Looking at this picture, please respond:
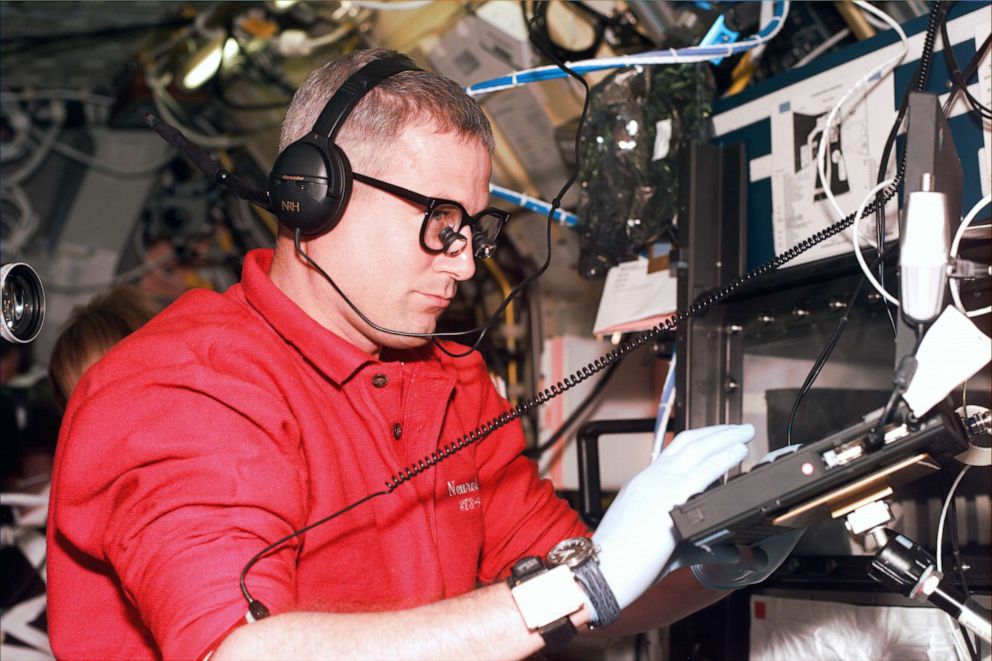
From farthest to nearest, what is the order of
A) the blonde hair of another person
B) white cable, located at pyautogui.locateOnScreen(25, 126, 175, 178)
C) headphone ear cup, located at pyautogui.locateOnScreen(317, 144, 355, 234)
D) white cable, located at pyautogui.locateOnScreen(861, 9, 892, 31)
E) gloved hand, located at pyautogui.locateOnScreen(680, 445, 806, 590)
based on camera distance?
white cable, located at pyautogui.locateOnScreen(25, 126, 175, 178) < the blonde hair of another person < white cable, located at pyautogui.locateOnScreen(861, 9, 892, 31) < headphone ear cup, located at pyautogui.locateOnScreen(317, 144, 355, 234) < gloved hand, located at pyautogui.locateOnScreen(680, 445, 806, 590)

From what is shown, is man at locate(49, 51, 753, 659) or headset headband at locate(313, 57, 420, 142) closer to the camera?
man at locate(49, 51, 753, 659)

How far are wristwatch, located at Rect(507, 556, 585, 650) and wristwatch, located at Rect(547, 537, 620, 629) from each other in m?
0.01

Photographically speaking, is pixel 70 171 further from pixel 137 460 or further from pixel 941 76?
pixel 941 76

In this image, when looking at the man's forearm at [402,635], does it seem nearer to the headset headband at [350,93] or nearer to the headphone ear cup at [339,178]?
the headphone ear cup at [339,178]

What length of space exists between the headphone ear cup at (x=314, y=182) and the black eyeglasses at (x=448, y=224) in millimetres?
43

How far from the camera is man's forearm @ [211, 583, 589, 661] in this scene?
102 cm

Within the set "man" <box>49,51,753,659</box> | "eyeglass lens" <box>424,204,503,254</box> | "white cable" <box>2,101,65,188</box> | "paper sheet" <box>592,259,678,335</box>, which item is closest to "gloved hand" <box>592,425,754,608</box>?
"man" <box>49,51,753,659</box>

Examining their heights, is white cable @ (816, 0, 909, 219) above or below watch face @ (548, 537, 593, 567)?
above

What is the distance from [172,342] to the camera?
1.27 metres

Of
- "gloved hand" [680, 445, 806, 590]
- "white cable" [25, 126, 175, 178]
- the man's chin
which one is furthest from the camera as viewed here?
"white cable" [25, 126, 175, 178]

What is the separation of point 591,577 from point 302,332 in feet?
1.96

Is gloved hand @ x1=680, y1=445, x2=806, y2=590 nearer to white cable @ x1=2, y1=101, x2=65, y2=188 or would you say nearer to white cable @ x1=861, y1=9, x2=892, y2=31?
white cable @ x1=861, y1=9, x2=892, y2=31

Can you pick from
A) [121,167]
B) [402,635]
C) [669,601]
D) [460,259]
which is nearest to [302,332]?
[460,259]

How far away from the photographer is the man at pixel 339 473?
1.05 metres
